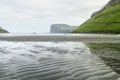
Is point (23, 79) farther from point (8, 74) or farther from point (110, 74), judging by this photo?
point (110, 74)

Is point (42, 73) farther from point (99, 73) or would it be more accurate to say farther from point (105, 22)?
point (105, 22)

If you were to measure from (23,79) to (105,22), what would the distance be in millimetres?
170706

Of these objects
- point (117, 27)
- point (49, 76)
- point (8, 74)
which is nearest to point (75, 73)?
point (49, 76)

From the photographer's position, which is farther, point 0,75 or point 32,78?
point 0,75

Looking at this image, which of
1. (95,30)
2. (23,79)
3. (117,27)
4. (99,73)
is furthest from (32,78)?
(95,30)

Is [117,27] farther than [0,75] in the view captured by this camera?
Yes

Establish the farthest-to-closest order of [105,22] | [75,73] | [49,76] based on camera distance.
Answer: [105,22] < [75,73] < [49,76]

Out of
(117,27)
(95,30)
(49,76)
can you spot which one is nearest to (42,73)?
Answer: (49,76)

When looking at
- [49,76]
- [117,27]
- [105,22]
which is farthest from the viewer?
[105,22]

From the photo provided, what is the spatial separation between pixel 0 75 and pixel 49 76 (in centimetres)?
277

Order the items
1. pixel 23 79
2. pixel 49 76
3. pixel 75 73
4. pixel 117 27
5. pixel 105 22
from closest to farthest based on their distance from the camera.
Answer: pixel 23 79 → pixel 49 76 → pixel 75 73 → pixel 117 27 → pixel 105 22

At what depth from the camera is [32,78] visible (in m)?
13.1

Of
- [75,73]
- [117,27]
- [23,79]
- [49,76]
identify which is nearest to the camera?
[23,79]

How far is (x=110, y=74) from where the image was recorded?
14.3 meters
